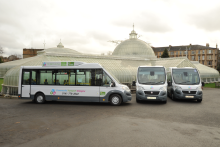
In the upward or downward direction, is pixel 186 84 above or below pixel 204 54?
below

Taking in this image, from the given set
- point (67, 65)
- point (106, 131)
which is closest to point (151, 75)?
point (67, 65)

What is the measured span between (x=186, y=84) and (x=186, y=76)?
0.87 metres

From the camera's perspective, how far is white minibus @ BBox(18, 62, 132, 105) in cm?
1128

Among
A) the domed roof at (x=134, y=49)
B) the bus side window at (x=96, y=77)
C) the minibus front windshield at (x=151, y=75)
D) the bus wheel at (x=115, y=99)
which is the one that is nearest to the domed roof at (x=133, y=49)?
the domed roof at (x=134, y=49)

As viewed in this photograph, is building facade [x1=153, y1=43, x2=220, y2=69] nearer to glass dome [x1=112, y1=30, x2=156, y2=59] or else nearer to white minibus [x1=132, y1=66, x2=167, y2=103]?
glass dome [x1=112, y1=30, x2=156, y2=59]

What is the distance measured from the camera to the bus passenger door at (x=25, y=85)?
12.3 meters

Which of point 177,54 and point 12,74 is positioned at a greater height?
point 177,54

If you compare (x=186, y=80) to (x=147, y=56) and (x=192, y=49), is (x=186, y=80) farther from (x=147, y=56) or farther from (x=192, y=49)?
(x=192, y=49)

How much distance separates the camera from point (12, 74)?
1823cm

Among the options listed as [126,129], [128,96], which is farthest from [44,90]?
[126,129]

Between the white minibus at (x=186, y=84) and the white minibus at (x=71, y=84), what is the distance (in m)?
4.31

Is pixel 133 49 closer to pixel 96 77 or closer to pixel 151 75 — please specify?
pixel 151 75

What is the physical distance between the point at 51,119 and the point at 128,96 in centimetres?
540

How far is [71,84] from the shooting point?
38.7ft
